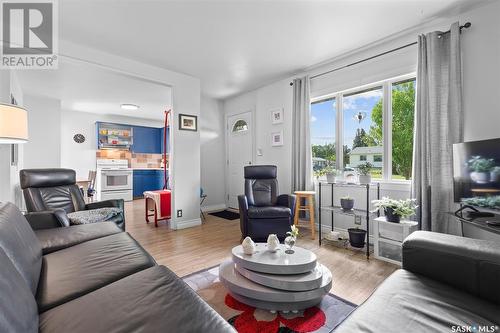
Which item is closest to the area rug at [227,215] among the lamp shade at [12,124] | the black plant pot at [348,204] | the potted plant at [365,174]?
the black plant pot at [348,204]

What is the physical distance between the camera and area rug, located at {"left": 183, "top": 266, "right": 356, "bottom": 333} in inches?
55.2

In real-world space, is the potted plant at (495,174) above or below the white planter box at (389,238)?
above

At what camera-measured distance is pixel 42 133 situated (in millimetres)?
5008

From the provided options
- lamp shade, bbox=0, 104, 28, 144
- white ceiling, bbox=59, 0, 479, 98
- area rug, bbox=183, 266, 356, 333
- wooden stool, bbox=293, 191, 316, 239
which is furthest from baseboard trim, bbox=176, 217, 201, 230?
white ceiling, bbox=59, 0, 479, 98

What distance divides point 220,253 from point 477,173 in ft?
8.46

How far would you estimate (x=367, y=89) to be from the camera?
3.19m

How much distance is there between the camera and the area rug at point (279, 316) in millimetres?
1402

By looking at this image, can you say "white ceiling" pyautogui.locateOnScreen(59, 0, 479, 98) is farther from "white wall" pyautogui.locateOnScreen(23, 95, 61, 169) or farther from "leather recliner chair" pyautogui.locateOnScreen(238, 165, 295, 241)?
"white wall" pyautogui.locateOnScreen(23, 95, 61, 169)

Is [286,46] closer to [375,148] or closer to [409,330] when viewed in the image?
Result: [375,148]

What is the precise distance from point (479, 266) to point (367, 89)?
273 cm

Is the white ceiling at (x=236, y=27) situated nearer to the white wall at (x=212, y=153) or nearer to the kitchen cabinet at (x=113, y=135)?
the white wall at (x=212, y=153)

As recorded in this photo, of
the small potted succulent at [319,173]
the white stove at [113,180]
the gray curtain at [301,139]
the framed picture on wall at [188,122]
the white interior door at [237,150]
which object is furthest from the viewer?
the white stove at [113,180]

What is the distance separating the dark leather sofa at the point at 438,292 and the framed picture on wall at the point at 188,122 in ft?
11.2

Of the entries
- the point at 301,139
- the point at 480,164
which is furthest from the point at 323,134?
the point at 480,164
